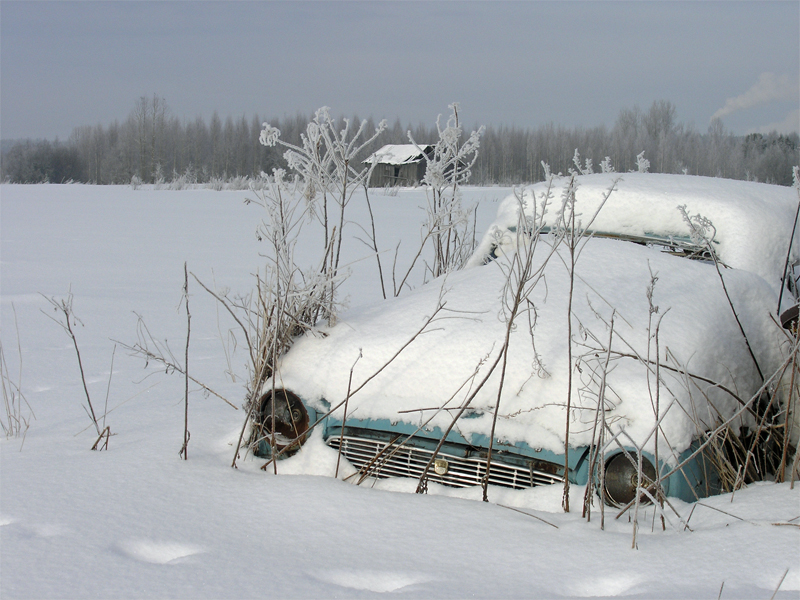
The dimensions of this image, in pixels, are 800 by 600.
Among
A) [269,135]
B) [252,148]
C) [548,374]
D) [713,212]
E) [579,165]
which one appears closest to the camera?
[548,374]

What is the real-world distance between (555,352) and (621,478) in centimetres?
44

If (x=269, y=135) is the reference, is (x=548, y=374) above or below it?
below

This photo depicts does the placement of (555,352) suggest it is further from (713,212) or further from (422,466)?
(713,212)

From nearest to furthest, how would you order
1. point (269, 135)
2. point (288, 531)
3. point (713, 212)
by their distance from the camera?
point (288, 531)
point (269, 135)
point (713, 212)

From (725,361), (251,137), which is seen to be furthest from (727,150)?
(725,361)

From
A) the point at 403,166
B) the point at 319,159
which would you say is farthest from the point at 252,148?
the point at 319,159

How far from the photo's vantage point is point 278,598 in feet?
4.74

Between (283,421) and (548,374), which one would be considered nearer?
A: (548,374)

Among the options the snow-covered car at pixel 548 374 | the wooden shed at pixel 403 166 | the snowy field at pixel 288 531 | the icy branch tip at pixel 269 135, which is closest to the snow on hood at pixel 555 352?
the snow-covered car at pixel 548 374

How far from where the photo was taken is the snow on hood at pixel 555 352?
197cm

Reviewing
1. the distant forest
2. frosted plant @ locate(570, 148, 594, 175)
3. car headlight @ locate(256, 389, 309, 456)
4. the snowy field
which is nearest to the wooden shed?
the distant forest

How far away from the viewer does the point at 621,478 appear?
190 centimetres

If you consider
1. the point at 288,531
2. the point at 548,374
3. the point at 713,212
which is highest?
the point at 713,212

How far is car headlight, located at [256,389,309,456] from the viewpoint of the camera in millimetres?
2289
